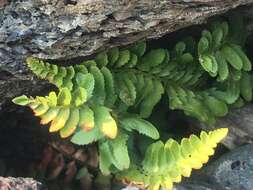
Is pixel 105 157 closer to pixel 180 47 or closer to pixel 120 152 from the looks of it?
pixel 120 152

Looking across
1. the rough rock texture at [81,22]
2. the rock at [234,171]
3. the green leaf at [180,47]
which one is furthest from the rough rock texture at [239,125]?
the rough rock texture at [81,22]

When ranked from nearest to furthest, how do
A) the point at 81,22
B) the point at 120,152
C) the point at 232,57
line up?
the point at 81,22 < the point at 120,152 < the point at 232,57

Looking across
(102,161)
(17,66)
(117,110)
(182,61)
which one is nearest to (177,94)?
(182,61)

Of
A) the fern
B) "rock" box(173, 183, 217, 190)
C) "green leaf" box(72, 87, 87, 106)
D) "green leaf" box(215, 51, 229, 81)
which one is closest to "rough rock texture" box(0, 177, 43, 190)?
the fern

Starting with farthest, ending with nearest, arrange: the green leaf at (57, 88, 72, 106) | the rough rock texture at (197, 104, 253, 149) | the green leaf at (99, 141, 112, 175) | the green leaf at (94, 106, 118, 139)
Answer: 1. the rough rock texture at (197, 104, 253, 149)
2. the green leaf at (99, 141, 112, 175)
3. the green leaf at (94, 106, 118, 139)
4. the green leaf at (57, 88, 72, 106)

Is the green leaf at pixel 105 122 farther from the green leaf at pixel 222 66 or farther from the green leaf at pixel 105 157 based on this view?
the green leaf at pixel 222 66

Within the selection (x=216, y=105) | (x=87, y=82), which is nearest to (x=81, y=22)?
(x=87, y=82)

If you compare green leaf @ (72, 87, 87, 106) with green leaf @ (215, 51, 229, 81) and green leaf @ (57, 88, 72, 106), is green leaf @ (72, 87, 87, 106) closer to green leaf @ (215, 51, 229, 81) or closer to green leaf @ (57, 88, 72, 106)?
green leaf @ (57, 88, 72, 106)
